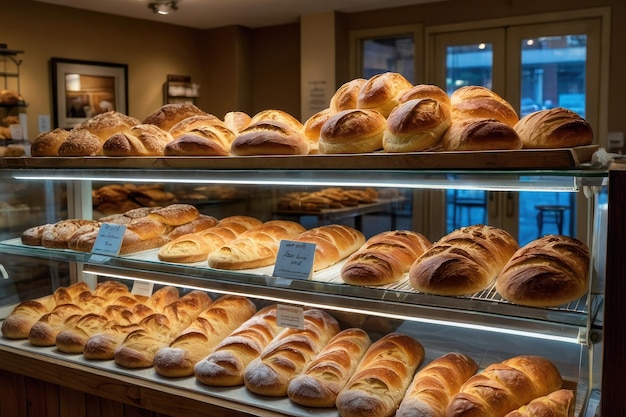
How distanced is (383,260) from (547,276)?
0.43m

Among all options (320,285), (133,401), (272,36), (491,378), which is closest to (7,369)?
(133,401)

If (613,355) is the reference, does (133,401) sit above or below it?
below

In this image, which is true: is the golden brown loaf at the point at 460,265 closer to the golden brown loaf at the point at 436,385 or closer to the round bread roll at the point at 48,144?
the golden brown loaf at the point at 436,385

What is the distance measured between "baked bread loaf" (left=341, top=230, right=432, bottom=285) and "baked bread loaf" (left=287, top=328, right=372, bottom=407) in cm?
27

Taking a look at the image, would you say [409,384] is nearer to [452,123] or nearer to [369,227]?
[452,123]

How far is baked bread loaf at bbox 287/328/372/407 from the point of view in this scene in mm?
1604

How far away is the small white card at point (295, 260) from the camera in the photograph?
165 cm

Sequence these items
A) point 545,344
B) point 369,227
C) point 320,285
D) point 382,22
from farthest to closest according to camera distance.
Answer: point 382,22
point 369,227
point 545,344
point 320,285

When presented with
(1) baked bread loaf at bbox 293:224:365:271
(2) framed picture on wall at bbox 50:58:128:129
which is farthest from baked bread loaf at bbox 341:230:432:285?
(2) framed picture on wall at bbox 50:58:128:129

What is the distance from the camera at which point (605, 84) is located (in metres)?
4.98

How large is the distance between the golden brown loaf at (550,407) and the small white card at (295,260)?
2.04ft

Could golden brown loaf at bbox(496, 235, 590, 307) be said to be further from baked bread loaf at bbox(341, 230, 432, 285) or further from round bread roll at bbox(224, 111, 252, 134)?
round bread roll at bbox(224, 111, 252, 134)

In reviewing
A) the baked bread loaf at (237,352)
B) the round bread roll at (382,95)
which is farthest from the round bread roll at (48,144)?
the round bread roll at (382,95)

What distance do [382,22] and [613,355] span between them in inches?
208
